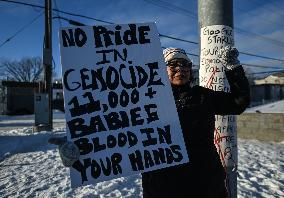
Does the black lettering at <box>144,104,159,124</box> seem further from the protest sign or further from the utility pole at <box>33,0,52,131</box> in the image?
the utility pole at <box>33,0,52,131</box>

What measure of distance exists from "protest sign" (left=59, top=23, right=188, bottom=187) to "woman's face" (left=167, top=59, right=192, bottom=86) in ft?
0.24

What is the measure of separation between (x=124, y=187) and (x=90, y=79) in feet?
11.2

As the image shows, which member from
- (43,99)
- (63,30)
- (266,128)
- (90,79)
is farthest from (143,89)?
(43,99)

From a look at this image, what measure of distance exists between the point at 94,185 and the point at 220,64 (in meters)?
3.20

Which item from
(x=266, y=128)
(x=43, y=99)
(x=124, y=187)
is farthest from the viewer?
(x=43, y=99)

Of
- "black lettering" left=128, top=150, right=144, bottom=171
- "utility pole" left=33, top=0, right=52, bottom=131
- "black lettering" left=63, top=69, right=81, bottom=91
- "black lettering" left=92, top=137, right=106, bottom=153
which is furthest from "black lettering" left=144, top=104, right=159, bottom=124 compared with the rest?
"utility pole" left=33, top=0, right=52, bottom=131

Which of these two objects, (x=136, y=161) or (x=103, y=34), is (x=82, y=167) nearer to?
(x=136, y=161)

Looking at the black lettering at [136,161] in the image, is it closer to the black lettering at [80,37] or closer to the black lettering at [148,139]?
the black lettering at [148,139]

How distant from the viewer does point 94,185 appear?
570 centimetres

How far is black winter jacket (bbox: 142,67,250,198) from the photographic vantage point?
7.86ft

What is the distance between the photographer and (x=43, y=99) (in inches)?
635

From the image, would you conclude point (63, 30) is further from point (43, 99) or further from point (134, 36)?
point (43, 99)

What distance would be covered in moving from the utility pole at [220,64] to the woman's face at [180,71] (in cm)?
91

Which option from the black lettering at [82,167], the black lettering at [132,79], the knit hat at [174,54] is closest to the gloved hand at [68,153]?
the black lettering at [82,167]
